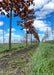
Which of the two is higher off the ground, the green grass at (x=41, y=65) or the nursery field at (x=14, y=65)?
the green grass at (x=41, y=65)

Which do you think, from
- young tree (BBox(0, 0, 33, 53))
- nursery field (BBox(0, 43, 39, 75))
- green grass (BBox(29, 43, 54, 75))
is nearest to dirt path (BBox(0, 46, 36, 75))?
nursery field (BBox(0, 43, 39, 75))

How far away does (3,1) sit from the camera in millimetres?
6066

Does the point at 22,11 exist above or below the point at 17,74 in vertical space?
above

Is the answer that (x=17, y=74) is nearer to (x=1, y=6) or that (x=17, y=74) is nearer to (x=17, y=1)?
(x=17, y=1)

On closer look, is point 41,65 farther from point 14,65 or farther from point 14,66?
point 14,65

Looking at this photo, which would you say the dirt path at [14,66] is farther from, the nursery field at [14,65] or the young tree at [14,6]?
the young tree at [14,6]

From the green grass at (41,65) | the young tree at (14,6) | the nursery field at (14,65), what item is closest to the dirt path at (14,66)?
the nursery field at (14,65)

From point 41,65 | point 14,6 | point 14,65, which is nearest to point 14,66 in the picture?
point 14,65

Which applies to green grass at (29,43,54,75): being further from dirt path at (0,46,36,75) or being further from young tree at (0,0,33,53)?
young tree at (0,0,33,53)

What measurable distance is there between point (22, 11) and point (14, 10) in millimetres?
714

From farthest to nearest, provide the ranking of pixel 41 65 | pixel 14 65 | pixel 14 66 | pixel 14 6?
pixel 14 6, pixel 14 65, pixel 14 66, pixel 41 65

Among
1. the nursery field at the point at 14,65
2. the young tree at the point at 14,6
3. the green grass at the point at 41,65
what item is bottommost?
the nursery field at the point at 14,65

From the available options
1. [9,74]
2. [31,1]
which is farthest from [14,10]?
[9,74]

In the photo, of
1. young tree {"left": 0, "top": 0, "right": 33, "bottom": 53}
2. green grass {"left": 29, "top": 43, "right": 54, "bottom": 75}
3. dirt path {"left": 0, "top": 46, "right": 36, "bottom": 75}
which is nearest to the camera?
green grass {"left": 29, "top": 43, "right": 54, "bottom": 75}
